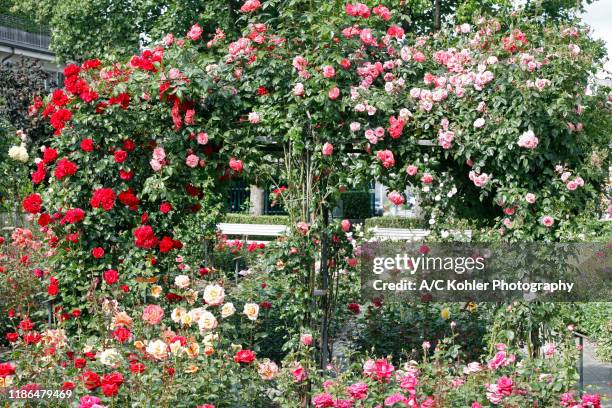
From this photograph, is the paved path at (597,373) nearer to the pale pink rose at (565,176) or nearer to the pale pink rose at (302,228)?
the pale pink rose at (565,176)

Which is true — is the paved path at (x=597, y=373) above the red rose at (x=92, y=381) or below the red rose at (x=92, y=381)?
below

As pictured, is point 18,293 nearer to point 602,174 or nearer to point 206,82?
point 206,82

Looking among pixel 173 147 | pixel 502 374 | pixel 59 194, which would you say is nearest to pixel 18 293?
pixel 59 194

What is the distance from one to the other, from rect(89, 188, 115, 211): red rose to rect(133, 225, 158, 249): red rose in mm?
237

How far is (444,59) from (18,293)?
4.48 metres

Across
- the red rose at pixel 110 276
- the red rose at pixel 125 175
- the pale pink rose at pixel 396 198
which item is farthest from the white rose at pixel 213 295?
the pale pink rose at pixel 396 198

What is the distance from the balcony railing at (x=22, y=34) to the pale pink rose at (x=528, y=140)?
26924 millimetres

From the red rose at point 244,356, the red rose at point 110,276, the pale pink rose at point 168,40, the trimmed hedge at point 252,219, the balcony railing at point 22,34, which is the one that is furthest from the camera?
the balcony railing at point 22,34

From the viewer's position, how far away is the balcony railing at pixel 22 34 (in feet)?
96.4

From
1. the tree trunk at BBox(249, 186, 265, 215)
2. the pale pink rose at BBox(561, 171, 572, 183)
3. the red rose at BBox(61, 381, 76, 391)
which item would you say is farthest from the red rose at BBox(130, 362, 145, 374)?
the tree trunk at BBox(249, 186, 265, 215)

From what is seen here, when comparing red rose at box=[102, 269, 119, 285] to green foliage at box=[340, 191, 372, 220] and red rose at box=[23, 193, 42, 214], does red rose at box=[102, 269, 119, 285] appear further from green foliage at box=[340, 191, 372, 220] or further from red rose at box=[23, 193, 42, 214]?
green foliage at box=[340, 191, 372, 220]

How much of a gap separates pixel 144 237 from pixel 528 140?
8.02ft

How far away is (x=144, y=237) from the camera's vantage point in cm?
494

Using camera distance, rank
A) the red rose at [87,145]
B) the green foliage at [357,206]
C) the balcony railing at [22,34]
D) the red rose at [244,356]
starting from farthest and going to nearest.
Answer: the balcony railing at [22,34] → the green foliage at [357,206] → the red rose at [87,145] → the red rose at [244,356]
